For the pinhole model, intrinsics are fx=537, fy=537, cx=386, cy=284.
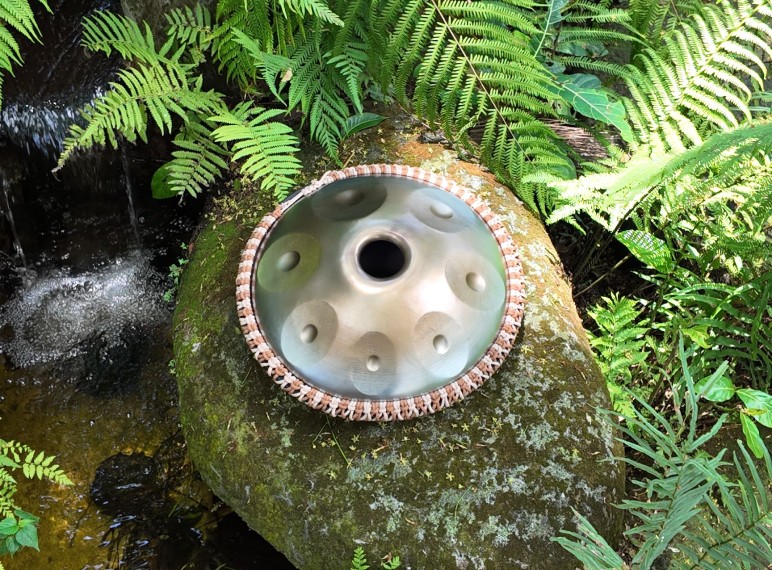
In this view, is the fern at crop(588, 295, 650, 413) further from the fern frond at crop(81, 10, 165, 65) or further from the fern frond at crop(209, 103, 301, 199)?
the fern frond at crop(81, 10, 165, 65)

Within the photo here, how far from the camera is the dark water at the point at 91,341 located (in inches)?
125

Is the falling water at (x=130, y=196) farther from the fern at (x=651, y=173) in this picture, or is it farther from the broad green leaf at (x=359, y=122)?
the fern at (x=651, y=173)

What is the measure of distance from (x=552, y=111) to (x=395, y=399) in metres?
1.70

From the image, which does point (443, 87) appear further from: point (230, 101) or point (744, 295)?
point (744, 295)

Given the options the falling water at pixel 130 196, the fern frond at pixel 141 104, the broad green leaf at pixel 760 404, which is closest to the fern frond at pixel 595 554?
the broad green leaf at pixel 760 404

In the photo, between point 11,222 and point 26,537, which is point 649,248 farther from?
point 11,222

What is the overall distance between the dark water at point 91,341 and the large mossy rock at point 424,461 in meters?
0.80

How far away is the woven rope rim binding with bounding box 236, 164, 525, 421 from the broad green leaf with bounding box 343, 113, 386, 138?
0.57m

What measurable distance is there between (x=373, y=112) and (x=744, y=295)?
236 centimetres

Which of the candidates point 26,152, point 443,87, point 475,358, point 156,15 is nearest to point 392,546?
point 475,358

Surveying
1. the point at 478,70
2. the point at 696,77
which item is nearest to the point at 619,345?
the point at 696,77

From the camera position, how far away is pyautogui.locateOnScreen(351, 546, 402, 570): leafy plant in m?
2.28

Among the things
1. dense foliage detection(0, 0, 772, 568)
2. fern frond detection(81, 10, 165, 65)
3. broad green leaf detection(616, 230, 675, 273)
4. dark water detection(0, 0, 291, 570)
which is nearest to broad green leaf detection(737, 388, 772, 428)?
dense foliage detection(0, 0, 772, 568)

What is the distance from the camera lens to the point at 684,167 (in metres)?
2.35
